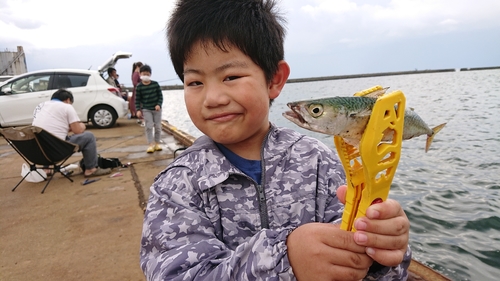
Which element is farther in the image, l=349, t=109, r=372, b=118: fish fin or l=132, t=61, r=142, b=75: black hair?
l=132, t=61, r=142, b=75: black hair

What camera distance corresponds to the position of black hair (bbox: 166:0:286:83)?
4.57ft

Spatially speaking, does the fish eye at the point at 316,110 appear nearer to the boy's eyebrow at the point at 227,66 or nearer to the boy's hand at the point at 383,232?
the boy's hand at the point at 383,232

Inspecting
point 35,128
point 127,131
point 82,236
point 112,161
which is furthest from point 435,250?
point 127,131

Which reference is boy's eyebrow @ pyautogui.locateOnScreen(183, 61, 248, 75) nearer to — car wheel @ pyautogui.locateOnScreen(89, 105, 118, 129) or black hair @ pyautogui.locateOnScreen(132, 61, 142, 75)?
black hair @ pyautogui.locateOnScreen(132, 61, 142, 75)

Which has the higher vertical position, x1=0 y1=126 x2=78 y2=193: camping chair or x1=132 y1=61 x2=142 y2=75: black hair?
x1=132 y1=61 x2=142 y2=75: black hair

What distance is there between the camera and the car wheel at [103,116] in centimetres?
1005

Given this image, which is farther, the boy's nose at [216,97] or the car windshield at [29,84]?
the car windshield at [29,84]

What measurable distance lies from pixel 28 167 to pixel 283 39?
485 centimetres

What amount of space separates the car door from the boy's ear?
31.6 ft

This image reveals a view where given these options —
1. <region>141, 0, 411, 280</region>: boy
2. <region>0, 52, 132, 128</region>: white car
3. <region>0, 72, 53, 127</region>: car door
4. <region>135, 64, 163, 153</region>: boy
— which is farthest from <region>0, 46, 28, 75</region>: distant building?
<region>141, 0, 411, 280</region>: boy

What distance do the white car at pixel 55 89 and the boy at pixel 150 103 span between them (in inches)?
145

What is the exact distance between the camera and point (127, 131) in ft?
32.3

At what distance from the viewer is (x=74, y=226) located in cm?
334

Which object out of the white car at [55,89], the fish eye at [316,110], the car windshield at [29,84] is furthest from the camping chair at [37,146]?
the car windshield at [29,84]
